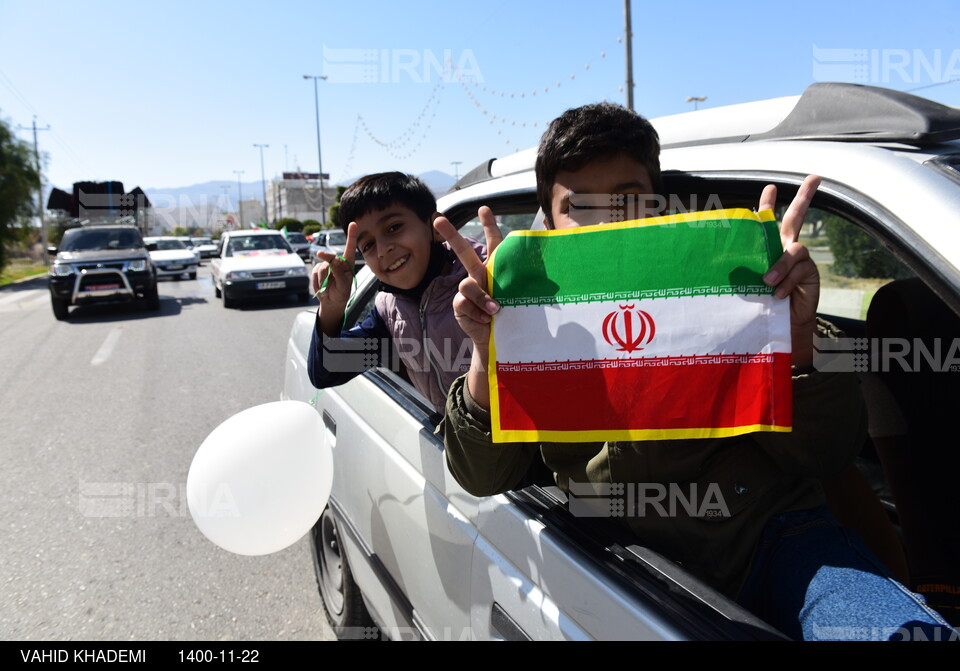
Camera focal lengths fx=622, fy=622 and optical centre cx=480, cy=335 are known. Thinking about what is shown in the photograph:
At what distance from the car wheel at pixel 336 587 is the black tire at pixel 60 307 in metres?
12.6

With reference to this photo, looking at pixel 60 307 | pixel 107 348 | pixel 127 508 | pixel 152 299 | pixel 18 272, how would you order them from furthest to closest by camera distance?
pixel 18 272 < pixel 152 299 < pixel 60 307 < pixel 107 348 < pixel 127 508

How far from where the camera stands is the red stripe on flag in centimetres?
114

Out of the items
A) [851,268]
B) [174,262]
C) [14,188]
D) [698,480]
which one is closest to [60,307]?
[174,262]

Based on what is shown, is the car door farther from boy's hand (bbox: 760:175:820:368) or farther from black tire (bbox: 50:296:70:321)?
black tire (bbox: 50:296:70:321)

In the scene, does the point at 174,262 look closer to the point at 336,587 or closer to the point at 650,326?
the point at 336,587

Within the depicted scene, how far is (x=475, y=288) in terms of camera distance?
3.96ft

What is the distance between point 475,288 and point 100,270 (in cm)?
1420

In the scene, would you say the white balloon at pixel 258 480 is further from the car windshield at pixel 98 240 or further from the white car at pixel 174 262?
the white car at pixel 174 262

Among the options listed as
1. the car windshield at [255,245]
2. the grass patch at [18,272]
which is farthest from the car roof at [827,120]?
the grass patch at [18,272]

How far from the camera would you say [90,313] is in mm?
14070

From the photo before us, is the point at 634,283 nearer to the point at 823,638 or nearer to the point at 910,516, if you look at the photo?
the point at 823,638

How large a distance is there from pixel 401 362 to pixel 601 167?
1247 millimetres

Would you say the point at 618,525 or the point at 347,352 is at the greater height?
the point at 347,352
